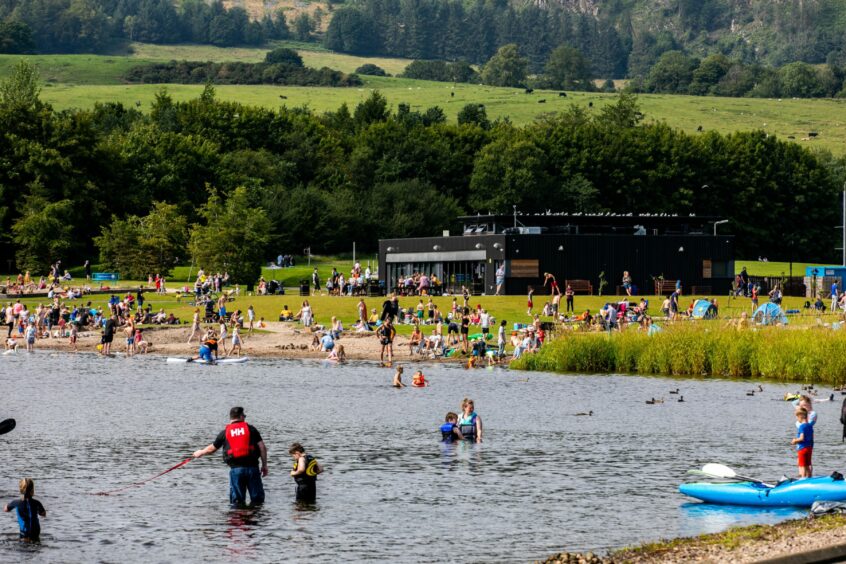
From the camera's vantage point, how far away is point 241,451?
26359 mm

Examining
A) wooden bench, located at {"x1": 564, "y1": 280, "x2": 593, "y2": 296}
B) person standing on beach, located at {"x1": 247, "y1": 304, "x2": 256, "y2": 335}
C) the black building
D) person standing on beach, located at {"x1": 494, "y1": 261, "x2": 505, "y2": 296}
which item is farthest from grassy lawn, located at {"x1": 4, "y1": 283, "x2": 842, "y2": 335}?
the black building

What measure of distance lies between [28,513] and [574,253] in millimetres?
63935

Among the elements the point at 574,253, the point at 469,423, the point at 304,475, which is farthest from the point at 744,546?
the point at 574,253

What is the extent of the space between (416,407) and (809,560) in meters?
27.8

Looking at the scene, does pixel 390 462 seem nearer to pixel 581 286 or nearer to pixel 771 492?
pixel 771 492

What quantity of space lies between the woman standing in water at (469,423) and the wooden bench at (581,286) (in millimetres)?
48968

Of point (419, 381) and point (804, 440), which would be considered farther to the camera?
point (419, 381)

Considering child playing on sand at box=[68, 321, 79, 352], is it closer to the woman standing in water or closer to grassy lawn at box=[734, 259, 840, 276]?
→ the woman standing in water

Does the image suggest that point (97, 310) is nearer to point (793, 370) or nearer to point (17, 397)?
point (17, 397)

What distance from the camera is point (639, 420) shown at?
4278 cm

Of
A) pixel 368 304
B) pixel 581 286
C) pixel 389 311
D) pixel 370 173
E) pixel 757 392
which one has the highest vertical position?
pixel 370 173

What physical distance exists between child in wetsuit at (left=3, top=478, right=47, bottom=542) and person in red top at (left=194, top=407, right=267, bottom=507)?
3.06m

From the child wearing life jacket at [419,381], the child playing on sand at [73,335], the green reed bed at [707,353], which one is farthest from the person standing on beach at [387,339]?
the child playing on sand at [73,335]

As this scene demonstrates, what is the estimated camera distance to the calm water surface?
83.9 ft
